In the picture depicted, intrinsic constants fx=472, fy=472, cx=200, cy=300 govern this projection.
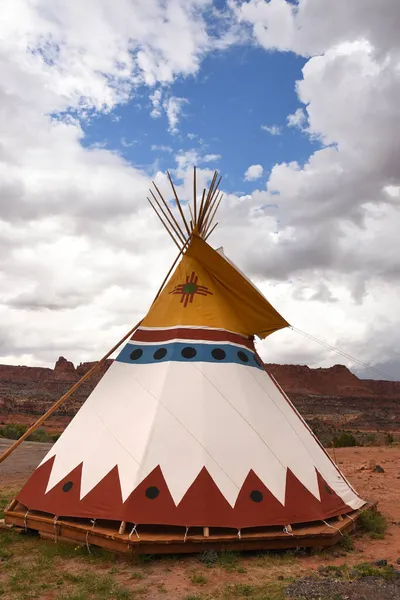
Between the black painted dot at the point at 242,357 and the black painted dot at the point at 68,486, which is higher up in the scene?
the black painted dot at the point at 242,357

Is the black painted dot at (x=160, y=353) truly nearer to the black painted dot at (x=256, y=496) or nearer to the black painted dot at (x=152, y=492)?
the black painted dot at (x=152, y=492)

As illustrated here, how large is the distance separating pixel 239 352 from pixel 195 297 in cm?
152

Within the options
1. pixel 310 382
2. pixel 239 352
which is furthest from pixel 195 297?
pixel 310 382

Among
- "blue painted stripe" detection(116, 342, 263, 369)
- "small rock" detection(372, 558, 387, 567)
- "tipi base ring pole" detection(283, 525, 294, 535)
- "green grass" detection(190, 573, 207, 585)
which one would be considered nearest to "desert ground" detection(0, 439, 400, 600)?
"green grass" detection(190, 573, 207, 585)

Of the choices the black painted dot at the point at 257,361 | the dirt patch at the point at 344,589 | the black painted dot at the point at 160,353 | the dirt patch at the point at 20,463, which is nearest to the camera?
the dirt patch at the point at 344,589

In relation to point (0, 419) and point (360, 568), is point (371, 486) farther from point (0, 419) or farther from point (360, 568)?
point (0, 419)

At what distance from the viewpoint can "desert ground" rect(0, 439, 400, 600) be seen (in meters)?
5.92

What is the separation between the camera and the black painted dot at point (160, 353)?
9.19 m

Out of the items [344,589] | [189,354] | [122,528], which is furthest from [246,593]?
[189,354]

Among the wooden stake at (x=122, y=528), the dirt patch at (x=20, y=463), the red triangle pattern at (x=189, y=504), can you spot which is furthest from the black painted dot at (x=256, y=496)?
the dirt patch at (x=20, y=463)

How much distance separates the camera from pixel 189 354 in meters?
9.09

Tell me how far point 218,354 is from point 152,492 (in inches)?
114

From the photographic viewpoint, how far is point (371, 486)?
14.0 m

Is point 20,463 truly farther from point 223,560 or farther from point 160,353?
point 223,560
